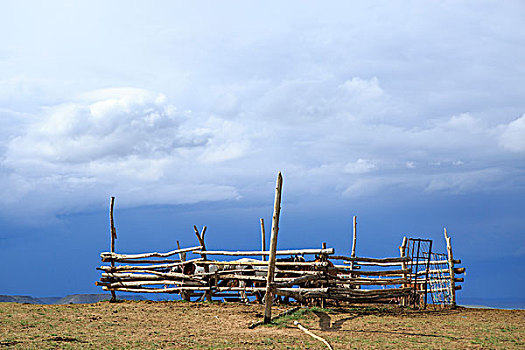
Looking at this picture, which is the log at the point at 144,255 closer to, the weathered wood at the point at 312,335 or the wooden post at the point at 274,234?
the wooden post at the point at 274,234

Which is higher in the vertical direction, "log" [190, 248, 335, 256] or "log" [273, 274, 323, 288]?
"log" [190, 248, 335, 256]

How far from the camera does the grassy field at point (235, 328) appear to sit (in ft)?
34.1

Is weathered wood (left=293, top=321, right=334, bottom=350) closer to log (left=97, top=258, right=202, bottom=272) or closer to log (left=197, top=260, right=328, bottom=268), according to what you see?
log (left=197, top=260, right=328, bottom=268)

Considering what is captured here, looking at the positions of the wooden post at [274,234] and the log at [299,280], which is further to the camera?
the log at [299,280]

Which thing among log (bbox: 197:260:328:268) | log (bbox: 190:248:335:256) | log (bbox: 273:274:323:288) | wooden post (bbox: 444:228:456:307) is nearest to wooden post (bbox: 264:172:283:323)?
log (bbox: 273:274:323:288)

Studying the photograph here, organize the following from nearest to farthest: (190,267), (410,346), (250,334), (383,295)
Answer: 1. (410,346)
2. (250,334)
3. (383,295)
4. (190,267)

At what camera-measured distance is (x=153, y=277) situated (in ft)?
63.6

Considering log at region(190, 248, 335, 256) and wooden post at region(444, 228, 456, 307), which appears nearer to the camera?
log at region(190, 248, 335, 256)

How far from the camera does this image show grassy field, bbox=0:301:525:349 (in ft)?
34.1

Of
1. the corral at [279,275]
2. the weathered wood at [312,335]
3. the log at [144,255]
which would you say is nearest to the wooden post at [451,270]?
the corral at [279,275]

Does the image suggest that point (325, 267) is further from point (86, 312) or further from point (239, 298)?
point (86, 312)

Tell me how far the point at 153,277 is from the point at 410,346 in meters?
11.5

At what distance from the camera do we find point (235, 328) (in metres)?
12.5

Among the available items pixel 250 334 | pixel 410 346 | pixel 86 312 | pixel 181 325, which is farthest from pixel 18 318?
pixel 410 346
